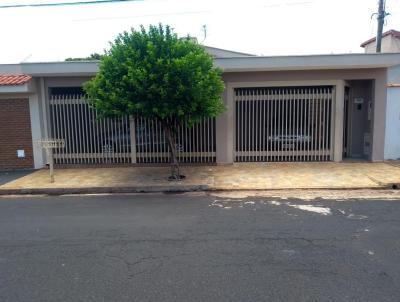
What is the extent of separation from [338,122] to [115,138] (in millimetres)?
7211

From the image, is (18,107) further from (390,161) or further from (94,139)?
(390,161)

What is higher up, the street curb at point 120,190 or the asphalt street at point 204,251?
the street curb at point 120,190

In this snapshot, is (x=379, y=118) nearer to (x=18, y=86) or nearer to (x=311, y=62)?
(x=311, y=62)

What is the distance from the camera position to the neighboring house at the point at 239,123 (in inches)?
420

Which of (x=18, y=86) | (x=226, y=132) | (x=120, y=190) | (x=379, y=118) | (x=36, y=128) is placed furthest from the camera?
(x=36, y=128)

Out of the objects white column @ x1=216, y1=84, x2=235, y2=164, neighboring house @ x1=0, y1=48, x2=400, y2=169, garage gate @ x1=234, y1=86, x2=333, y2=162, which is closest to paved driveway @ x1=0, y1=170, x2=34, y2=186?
neighboring house @ x1=0, y1=48, x2=400, y2=169

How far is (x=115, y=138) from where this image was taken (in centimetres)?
1116

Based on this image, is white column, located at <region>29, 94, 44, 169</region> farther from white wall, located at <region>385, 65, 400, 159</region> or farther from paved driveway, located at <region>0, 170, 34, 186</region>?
white wall, located at <region>385, 65, 400, 159</region>

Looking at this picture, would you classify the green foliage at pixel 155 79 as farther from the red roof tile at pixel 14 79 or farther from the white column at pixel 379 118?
the white column at pixel 379 118

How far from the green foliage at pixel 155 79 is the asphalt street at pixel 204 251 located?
230 centimetres

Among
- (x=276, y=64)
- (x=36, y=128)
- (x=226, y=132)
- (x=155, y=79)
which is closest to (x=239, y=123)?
(x=226, y=132)

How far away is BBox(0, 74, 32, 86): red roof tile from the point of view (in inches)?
407

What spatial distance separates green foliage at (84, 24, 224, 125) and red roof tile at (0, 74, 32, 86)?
3604mm

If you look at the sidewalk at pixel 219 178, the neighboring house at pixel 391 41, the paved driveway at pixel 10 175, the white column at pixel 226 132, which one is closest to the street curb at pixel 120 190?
the sidewalk at pixel 219 178
